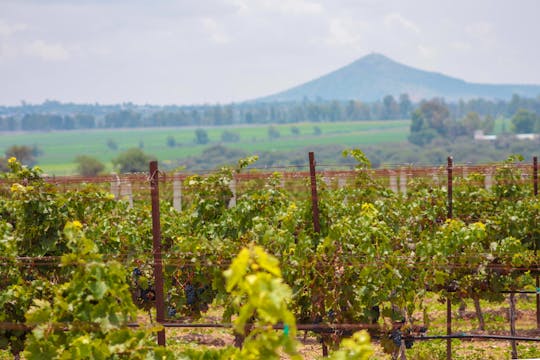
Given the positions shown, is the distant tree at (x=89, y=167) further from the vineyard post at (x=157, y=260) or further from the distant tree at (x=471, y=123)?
the vineyard post at (x=157, y=260)

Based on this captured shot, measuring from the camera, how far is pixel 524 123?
170 meters

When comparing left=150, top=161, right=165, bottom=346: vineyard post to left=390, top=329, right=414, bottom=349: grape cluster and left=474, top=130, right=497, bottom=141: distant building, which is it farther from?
left=474, top=130, right=497, bottom=141: distant building

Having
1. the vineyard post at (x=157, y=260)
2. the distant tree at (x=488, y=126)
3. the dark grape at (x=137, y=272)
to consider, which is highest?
the vineyard post at (x=157, y=260)

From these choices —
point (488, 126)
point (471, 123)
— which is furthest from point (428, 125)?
point (488, 126)

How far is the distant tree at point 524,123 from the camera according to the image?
170 meters

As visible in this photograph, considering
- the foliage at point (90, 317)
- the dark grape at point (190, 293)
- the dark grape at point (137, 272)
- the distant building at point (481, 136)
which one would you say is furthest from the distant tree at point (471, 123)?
the foliage at point (90, 317)

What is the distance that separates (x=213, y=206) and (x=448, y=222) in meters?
3.16

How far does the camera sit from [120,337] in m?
6.07

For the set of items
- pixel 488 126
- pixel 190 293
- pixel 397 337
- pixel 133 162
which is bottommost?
pixel 488 126

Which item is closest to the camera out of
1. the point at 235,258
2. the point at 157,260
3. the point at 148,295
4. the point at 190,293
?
the point at 235,258

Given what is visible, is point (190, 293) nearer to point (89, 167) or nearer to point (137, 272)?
point (137, 272)

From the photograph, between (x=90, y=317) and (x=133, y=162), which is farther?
(x=133, y=162)

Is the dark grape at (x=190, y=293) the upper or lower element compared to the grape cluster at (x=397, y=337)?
upper

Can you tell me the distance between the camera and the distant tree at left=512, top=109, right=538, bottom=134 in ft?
556
